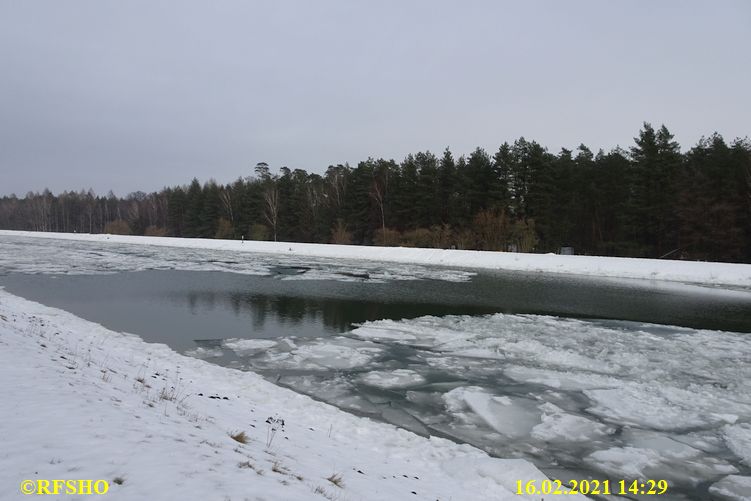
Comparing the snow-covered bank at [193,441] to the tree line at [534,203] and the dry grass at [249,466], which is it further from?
the tree line at [534,203]

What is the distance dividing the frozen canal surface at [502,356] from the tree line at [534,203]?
57.5 feet

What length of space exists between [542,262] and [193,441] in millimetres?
33202

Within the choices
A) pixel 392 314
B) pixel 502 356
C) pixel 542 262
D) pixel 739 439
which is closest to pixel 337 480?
pixel 739 439

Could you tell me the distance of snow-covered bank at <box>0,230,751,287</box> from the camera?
27.4 metres

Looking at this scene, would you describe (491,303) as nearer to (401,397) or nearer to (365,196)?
(401,397)

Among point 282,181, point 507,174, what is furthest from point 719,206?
point 282,181

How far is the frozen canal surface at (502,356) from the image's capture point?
6.18m

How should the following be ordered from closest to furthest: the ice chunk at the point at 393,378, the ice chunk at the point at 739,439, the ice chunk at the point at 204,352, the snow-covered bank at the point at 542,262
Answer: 1. the ice chunk at the point at 739,439
2. the ice chunk at the point at 393,378
3. the ice chunk at the point at 204,352
4. the snow-covered bank at the point at 542,262

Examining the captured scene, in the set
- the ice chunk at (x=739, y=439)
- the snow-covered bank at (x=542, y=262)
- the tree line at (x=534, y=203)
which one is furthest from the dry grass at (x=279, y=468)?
the tree line at (x=534, y=203)

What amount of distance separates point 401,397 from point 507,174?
43.8 metres

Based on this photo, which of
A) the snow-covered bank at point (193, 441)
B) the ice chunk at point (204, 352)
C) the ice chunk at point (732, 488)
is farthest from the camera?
the ice chunk at point (204, 352)

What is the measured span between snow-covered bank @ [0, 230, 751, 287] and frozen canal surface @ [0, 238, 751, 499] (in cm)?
751

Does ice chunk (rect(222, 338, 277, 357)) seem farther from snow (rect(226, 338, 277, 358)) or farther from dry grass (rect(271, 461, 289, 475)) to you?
dry grass (rect(271, 461, 289, 475))

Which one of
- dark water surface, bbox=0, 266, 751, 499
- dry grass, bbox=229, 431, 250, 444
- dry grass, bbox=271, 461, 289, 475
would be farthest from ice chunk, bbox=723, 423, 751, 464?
dry grass, bbox=229, 431, 250, 444
